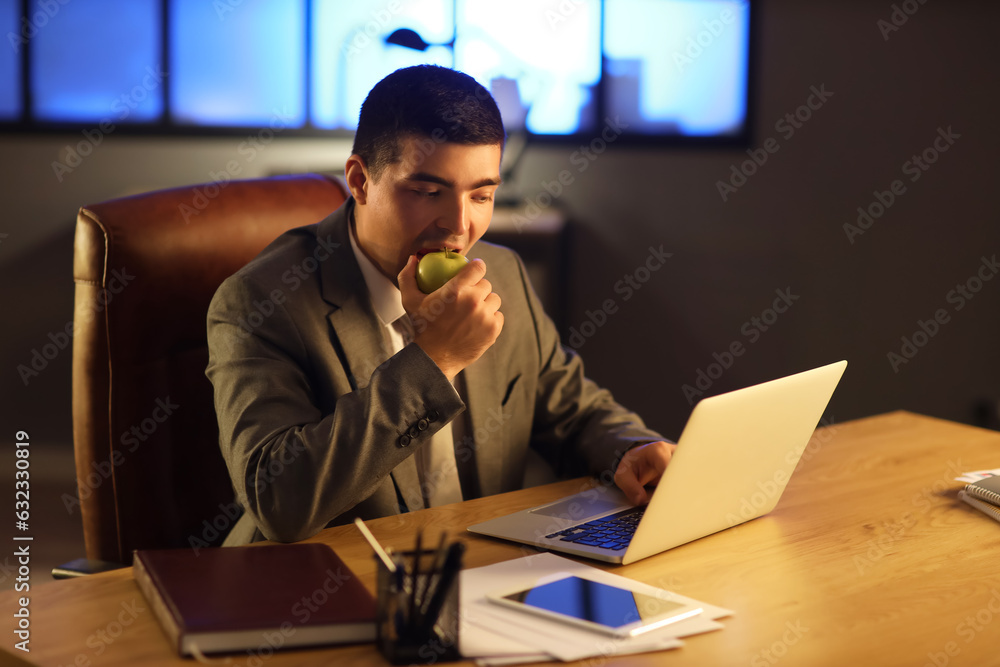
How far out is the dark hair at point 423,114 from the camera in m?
1.31

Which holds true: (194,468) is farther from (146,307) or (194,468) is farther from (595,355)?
(595,355)

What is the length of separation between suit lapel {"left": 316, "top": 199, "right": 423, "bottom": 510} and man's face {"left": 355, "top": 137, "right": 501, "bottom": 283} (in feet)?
A: 0.24

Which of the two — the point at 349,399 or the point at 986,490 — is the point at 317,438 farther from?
the point at 986,490

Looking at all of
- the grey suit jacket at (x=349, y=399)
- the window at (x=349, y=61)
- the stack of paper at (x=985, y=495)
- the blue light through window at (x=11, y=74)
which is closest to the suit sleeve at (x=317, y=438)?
the grey suit jacket at (x=349, y=399)

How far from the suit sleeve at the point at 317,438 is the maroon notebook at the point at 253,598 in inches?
4.6

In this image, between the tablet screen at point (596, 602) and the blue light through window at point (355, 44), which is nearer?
the tablet screen at point (596, 602)

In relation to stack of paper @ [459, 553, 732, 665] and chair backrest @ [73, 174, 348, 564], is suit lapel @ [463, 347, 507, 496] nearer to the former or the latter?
chair backrest @ [73, 174, 348, 564]

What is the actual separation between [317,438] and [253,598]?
30 centimetres

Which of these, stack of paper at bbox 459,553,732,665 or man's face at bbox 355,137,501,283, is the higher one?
man's face at bbox 355,137,501,283

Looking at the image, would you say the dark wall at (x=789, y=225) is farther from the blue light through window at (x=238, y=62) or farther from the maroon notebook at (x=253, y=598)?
the maroon notebook at (x=253, y=598)

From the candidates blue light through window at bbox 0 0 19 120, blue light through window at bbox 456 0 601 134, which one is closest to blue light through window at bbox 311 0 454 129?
blue light through window at bbox 456 0 601 134

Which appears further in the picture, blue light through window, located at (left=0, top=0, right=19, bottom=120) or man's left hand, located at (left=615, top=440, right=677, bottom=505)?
blue light through window, located at (left=0, top=0, right=19, bottom=120)

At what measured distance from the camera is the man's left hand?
4.09 ft

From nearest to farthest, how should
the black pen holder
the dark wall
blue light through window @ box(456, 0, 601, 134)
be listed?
the black pen holder → the dark wall → blue light through window @ box(456, 0, 601, 134)
